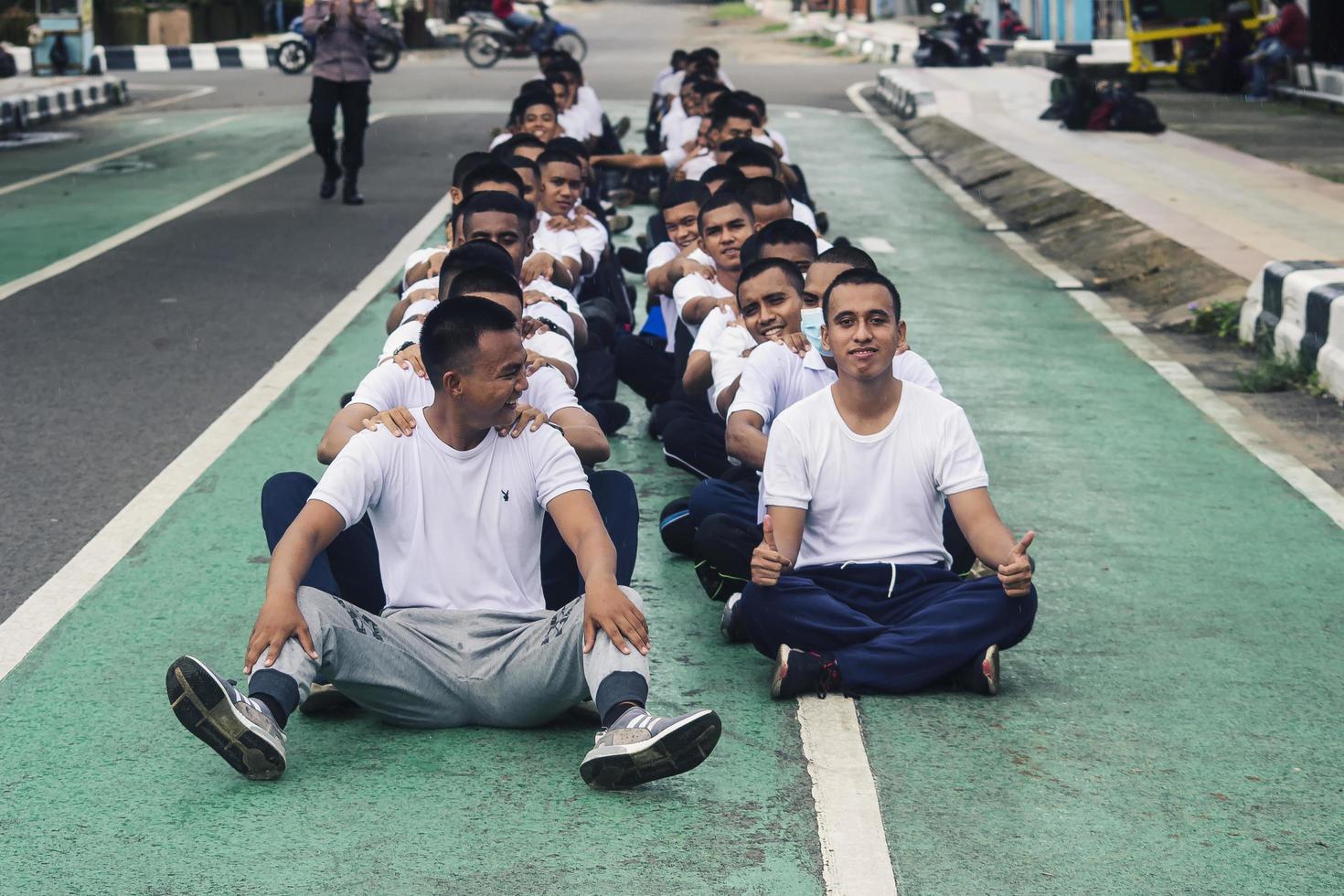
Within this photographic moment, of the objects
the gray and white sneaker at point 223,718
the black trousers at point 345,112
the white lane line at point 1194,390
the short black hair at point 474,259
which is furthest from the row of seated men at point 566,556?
the black trousers at point 345,112

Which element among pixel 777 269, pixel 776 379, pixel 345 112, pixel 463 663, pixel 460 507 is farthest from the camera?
pixel 345 112

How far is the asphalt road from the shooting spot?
724cm

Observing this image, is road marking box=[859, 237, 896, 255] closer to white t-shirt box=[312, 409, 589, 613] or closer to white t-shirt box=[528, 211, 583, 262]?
white t-shirt box=[528, 211, 583, 262]

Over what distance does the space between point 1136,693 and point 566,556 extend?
1.64 meters

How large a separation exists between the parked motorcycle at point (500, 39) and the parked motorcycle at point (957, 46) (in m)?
6.54

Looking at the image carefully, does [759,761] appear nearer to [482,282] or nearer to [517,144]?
[482,282]

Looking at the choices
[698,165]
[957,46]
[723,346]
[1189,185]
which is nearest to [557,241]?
[723,346]

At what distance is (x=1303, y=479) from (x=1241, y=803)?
3.44 metres

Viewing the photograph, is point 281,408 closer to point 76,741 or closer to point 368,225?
point 76,741

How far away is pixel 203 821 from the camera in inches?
163

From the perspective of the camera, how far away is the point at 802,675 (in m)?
4.93

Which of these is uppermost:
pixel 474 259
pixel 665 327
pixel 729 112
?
pixel 729 112

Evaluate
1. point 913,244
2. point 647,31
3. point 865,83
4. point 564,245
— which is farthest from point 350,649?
point 647,31

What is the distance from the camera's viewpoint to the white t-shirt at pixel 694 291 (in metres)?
7.76
